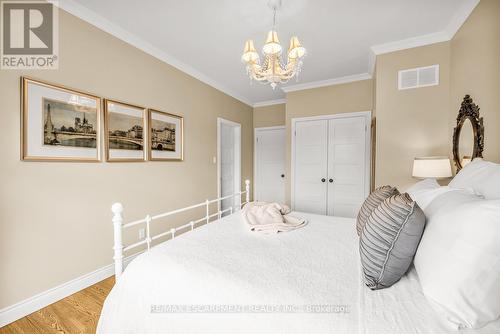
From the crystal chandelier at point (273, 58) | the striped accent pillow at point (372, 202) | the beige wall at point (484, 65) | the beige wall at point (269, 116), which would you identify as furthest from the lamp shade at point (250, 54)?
the beige wall at point (269, 116)

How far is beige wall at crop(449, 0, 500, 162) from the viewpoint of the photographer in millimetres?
1613

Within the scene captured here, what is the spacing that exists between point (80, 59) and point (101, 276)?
2085 mm

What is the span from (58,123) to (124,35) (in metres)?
1.17

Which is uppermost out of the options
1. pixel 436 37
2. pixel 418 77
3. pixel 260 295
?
pixel 436 37

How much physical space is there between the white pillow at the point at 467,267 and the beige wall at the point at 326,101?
3.08m

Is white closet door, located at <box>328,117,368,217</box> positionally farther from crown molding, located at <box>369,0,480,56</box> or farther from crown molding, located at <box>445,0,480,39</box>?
crown molding, located at <box>445,0,480,39</box>

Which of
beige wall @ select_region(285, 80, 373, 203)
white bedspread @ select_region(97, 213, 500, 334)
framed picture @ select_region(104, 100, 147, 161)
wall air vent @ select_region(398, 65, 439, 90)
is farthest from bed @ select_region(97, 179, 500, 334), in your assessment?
beige wall @ select_region(285, 80, 373, 203)

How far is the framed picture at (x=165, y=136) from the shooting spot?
2.66 meters

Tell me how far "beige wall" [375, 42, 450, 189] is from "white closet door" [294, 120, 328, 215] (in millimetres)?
1054

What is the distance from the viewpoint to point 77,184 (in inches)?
78.0

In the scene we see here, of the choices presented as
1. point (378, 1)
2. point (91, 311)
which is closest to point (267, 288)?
point (91, 311)

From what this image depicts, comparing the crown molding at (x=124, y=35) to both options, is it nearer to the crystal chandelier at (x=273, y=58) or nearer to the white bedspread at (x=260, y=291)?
the crystal chandelier at (x=273, y=58)

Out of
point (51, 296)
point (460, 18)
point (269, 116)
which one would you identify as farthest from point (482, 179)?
point (269, 116)

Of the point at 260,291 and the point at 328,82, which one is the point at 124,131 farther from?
the point at 328,82
